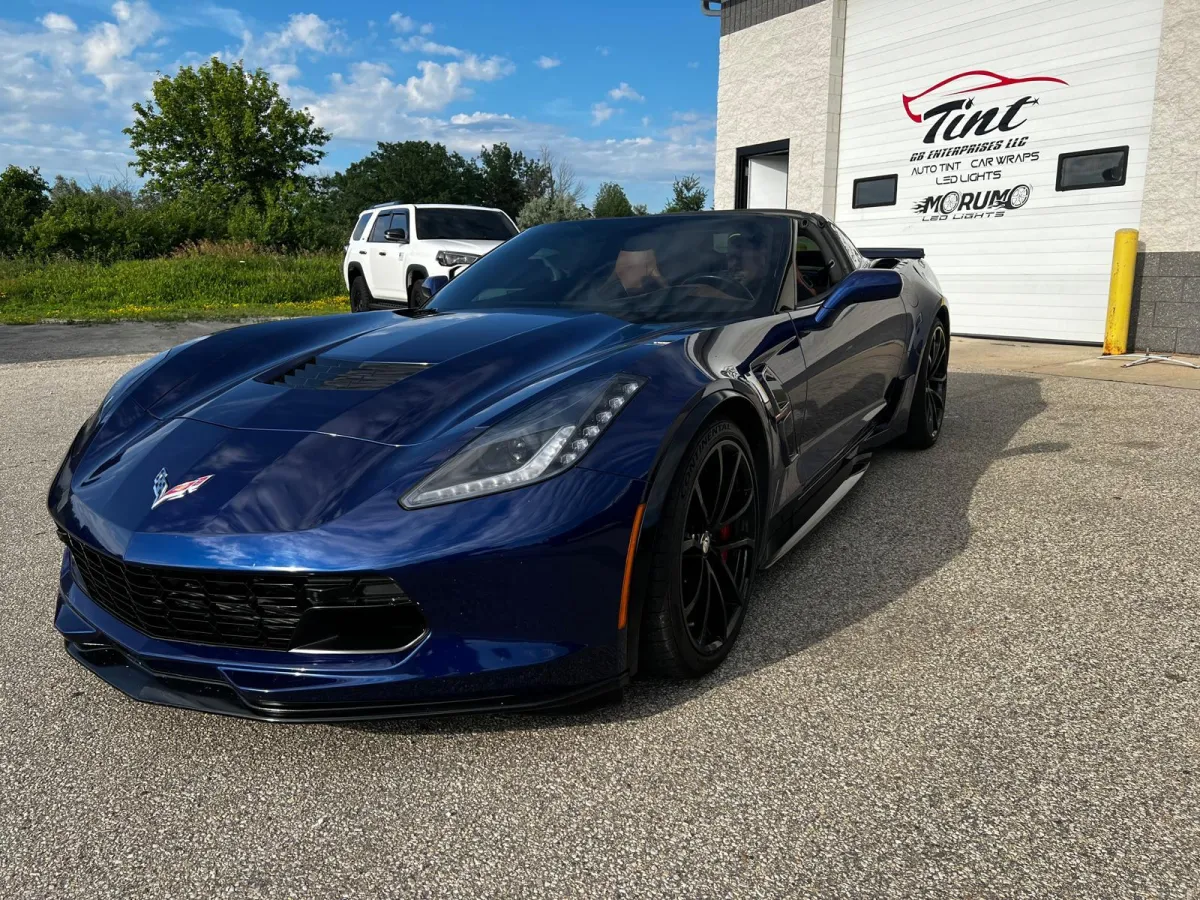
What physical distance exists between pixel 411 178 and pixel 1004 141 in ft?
205

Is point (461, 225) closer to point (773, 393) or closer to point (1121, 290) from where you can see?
point (1121, 290)

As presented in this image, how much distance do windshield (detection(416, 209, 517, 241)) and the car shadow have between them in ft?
25.3

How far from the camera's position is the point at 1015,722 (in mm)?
2133

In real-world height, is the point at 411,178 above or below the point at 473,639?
above

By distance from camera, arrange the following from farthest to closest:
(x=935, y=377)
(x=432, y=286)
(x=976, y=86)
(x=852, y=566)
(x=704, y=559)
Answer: (x=976, y=86)
(x=935, y=377)
(x=432, y=286)
(x=852, y=566)
(x=704, y=559)

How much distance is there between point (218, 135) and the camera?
164ft

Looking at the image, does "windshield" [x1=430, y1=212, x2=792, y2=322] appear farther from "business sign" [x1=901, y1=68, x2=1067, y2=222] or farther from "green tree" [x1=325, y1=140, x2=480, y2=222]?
"green tree" [x1=325, y1=140, x2=480, y2=222]

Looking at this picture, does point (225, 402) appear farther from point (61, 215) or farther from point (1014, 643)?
point (61, 215)

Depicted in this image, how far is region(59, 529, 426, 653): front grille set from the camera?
1.87 metres

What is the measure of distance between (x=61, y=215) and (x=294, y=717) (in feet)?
86.5

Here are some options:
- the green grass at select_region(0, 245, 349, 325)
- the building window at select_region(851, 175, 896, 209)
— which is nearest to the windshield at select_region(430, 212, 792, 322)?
the building window at select_region(851, 175, 896, 209)

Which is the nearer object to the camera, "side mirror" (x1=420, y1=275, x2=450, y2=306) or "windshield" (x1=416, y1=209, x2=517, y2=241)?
"side mirror" (x1=420, y1=275, x2=450, y2=306)

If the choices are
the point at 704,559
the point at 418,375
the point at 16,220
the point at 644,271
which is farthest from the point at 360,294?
the point at 16,220

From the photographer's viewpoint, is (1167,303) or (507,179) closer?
(1167,303)
